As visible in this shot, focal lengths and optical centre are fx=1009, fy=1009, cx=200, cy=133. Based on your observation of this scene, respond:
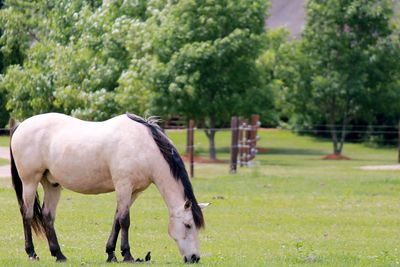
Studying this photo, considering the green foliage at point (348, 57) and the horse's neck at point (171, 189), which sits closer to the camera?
the horse's neck at point (171, 189)

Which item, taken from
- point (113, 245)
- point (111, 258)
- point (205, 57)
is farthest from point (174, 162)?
point (205, 57)

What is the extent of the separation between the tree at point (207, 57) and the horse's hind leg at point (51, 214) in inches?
1008

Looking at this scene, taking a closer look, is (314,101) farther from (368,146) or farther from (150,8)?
(150,8)

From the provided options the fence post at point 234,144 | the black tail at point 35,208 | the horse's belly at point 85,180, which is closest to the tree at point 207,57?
the fence post at point 234,144

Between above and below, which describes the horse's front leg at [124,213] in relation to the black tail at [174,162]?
below

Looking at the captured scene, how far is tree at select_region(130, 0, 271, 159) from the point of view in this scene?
37.8 metres

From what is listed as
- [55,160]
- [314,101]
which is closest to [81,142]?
[55,160]

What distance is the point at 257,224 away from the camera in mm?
15867

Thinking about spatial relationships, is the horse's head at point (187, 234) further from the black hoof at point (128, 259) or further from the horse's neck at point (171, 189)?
the black hoof at point (128, 259)

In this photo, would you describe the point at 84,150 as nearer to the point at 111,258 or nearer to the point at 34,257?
the point at 111,258

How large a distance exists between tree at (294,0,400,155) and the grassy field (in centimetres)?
1601

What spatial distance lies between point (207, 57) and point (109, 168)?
91.3 feet

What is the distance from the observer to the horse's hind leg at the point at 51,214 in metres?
11.0

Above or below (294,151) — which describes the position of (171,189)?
above
